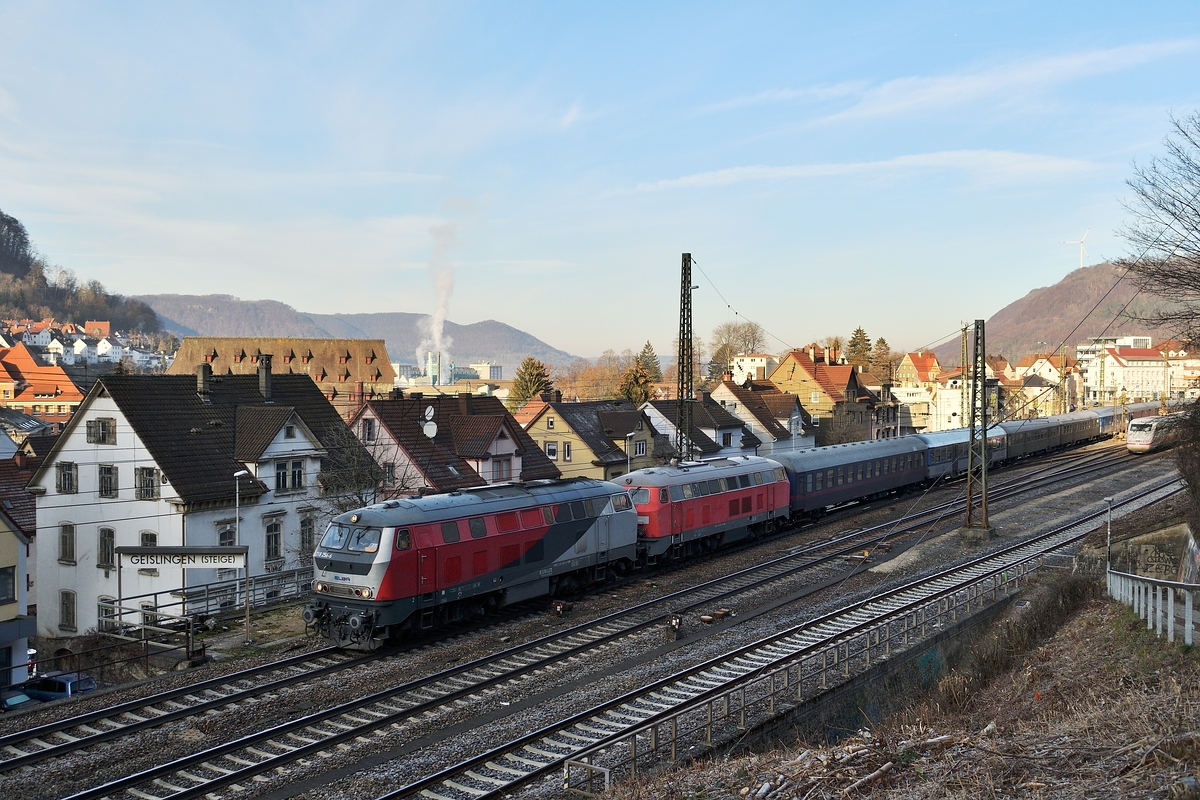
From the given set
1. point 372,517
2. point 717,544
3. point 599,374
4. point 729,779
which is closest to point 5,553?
point 372,517

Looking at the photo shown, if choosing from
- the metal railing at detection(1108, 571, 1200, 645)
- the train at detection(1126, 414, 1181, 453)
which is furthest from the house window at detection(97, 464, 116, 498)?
the train at detection(1126, 414, 1181, 453)

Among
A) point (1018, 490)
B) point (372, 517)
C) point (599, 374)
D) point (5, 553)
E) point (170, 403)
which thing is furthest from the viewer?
point (599, 374)

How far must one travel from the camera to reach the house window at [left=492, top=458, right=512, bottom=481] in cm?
4750

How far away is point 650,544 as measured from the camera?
2991 cm

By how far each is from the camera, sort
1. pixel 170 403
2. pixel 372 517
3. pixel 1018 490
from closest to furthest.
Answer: pixel 372 517 < pixel 170 403 < pixel 1018 490

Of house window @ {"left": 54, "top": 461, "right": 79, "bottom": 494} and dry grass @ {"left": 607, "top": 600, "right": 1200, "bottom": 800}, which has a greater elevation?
house window @ {"left": 54, "top": 461, "right": 79, "bottom": 494}

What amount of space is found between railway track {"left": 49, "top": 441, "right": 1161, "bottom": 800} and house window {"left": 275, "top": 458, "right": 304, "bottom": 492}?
59.2 ft

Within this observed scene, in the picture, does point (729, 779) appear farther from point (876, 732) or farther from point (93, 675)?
point (93, 675)

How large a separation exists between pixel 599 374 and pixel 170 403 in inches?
4957

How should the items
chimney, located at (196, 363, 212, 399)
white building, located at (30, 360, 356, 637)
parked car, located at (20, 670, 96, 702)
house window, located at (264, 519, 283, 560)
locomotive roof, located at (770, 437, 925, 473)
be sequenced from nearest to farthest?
parked car, located at (20, 670, 96, 702), white building, located at (30, 360, 356, 637), house window, located at (264, 519, 283, 560), chimney, located at (196, 363, 212, 399), locomotive roof, located at (770, 437, 925, 473)

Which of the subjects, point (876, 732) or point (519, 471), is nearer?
point (876, 732)

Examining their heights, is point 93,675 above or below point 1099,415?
below

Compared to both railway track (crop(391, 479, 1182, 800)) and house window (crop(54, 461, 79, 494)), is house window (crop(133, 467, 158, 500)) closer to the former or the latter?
house window (crop(54, 461, 79, 494))

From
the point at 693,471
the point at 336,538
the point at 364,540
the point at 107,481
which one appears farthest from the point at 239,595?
the point at 693,471
